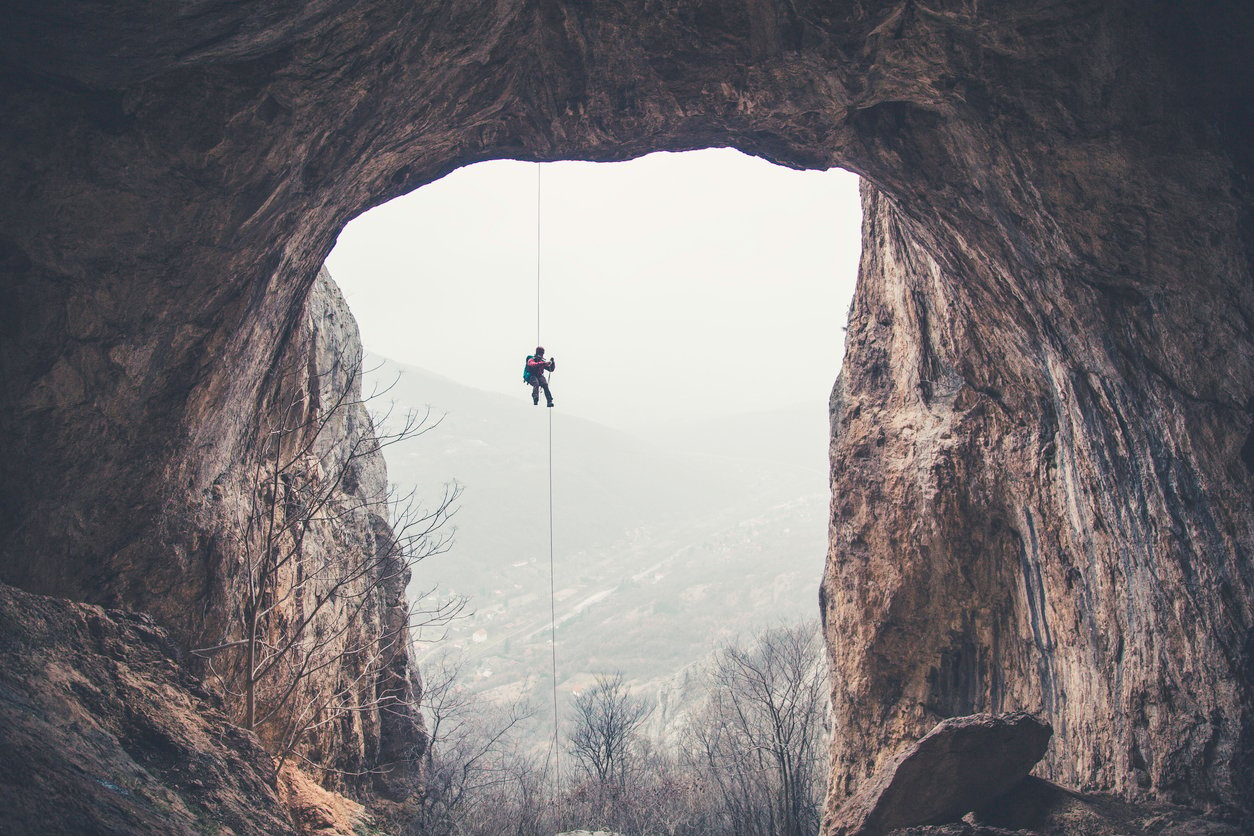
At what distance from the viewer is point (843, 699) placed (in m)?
12.4

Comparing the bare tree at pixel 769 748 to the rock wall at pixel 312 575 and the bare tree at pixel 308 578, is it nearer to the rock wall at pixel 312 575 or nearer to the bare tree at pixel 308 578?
the rock wall at pixel 312 575

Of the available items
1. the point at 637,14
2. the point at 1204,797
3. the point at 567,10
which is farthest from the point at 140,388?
the point at 1204,797

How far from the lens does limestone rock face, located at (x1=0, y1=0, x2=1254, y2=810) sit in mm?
6289

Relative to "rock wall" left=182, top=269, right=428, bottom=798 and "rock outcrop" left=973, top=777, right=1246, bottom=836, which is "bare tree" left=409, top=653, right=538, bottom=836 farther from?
"rock outcrop" left=973, top=777, right=1246, bottom=836

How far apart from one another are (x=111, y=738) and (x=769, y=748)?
20719 millimetres

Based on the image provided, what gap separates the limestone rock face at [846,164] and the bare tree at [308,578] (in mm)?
764

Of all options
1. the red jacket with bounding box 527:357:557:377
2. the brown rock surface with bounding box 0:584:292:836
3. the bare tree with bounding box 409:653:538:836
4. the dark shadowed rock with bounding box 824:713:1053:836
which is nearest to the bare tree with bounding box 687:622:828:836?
the bare tree with bounding box 409:653:538:836

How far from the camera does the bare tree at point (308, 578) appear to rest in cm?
885

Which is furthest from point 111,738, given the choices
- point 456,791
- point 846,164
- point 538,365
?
point 456,791

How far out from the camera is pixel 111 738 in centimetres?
510

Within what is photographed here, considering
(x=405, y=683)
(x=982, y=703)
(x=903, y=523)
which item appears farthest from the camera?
(x=405, y=683)

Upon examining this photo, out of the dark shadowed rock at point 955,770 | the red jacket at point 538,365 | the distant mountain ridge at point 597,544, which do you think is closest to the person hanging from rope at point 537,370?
the red jacket at point 538,365

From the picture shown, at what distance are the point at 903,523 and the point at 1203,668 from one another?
203 inches

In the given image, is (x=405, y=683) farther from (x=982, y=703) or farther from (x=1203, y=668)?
(x=1203, y=668)
